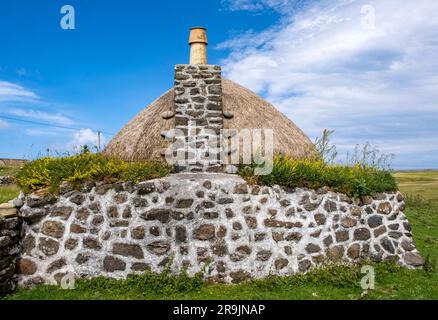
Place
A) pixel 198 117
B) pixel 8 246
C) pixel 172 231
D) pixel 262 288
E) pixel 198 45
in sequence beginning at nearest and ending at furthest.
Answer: pixel 8 246, pixel 262 288, pixel 172 231, pixel 198 117, pixel 198 45

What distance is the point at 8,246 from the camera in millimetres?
7801

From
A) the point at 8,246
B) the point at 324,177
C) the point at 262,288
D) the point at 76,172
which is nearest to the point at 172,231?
the point at 262,288

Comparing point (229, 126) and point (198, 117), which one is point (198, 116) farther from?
point (229, 126)

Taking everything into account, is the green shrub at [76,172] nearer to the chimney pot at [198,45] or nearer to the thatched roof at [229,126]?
the thatched roof at [229,126]

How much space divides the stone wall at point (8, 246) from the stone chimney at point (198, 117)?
3.60m

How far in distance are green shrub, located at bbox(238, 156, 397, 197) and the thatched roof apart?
1.20 m

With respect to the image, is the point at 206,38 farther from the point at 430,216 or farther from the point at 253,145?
the point at 430,216

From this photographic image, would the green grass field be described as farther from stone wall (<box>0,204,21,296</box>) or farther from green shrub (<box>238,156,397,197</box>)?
green shrub (<box>238,156,397,197</box>)

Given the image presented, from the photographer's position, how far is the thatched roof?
33.8 ft

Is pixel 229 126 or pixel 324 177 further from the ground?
pixel 229 126

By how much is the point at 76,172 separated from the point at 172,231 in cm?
230

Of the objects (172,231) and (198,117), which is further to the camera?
(198,117)

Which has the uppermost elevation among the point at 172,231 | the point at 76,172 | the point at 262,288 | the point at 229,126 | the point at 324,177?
the point at 229,126

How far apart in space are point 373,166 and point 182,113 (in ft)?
17.0
